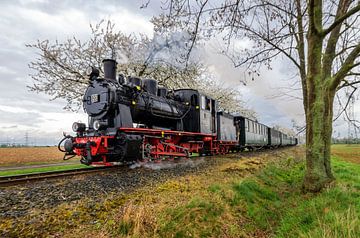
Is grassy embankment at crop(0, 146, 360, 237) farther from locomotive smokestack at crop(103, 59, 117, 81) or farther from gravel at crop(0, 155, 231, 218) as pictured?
locomotive smokestack at crop(103, 59, 117, 81)

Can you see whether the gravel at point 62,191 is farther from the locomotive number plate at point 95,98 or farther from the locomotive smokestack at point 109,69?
the locomotive smokestack at point 109,69

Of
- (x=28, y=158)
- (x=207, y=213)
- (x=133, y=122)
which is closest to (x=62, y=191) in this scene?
(x=207, y=213)

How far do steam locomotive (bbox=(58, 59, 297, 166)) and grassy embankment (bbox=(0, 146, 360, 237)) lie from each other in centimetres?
276

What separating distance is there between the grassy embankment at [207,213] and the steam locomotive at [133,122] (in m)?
2.76

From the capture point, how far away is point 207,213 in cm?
489

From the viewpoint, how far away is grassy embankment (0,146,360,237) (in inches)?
143

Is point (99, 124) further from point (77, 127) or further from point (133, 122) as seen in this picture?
point (133, 122)

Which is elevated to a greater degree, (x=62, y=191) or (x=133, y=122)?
(x=133, y=122)

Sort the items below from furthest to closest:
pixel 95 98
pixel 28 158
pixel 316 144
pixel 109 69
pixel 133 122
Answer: pixel 28 158 → pixel 133 122 → pixel 109 69 → pixel 95 98 → pixel 316 144

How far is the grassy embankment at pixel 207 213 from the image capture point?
3.63 meters

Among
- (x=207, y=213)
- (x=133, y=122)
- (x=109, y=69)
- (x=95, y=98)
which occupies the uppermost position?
(x=109, y=69)

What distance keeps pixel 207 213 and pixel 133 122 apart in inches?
242

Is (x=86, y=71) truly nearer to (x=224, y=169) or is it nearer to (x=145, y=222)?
(x=224, y=169)

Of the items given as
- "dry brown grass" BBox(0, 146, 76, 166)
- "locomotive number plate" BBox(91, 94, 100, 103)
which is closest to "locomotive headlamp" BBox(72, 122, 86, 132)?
"locomotive number plate" BBox(91, 94, 100, 103)
